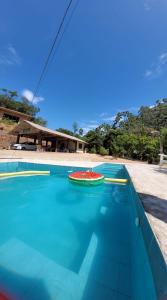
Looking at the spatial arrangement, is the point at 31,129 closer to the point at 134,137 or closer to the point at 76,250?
the point at 134,137

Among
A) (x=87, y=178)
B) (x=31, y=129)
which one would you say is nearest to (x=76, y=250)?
(x=87, y=178)

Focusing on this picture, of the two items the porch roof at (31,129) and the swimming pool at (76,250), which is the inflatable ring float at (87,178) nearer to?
the swimming pool at (76,250)

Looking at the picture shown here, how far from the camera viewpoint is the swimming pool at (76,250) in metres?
1.85

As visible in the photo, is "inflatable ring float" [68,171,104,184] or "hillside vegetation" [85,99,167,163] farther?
"hillside vegetation" [85,99,167,163]

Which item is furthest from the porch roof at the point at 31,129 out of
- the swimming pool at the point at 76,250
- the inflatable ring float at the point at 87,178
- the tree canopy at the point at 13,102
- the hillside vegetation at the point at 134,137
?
the tree canopy at the point at 13,102

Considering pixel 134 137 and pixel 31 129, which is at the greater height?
pixel 31 129

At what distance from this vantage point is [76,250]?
2.86 m

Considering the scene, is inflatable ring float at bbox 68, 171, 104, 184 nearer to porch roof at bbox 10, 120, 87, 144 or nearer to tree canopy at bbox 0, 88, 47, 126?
porch roof at bbox 10, 120, 87, 144

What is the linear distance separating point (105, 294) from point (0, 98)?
42033 millimetres

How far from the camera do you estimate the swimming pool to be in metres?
1.85

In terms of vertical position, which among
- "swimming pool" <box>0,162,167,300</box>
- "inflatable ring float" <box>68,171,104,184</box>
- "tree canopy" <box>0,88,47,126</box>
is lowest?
"swimming pool" <box>0,162,167,300</box>

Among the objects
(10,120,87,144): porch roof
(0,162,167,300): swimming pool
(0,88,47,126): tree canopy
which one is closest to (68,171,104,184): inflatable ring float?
(0,162,167,300): swimming pool

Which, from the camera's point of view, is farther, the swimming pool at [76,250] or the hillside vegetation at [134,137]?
the hillside vegetation at [134,137]

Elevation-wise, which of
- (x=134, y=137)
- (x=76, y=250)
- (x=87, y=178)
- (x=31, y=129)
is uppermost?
(x=31, y=129)
